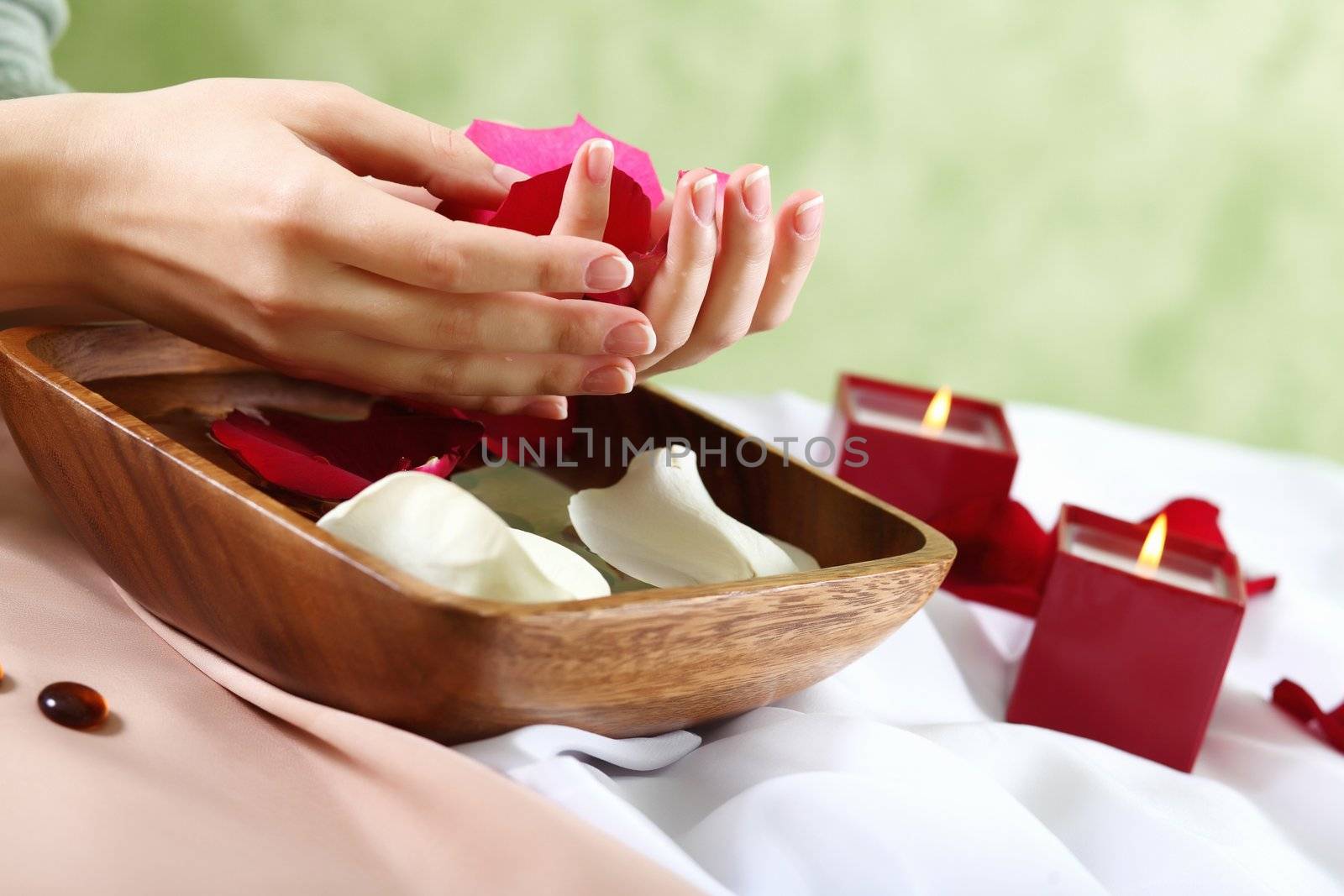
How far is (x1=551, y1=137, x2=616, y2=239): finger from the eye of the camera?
1.16 feet

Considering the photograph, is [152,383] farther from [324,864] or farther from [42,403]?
[324,864]

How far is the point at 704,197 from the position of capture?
36 cm

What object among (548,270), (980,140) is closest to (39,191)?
(548,270)

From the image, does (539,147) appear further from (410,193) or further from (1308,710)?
(1308,710)

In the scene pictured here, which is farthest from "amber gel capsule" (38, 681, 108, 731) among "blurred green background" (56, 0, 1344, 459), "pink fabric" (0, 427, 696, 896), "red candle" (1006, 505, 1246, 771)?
"blurred green background" (56, 0, 1344, 459)

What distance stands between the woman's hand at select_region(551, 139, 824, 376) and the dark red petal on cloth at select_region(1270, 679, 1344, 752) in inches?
11.7

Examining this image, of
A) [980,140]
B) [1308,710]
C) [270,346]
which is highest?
[980,140]

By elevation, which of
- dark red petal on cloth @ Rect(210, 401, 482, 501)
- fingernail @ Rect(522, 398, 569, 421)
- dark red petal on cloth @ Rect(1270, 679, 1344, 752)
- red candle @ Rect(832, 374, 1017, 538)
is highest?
fingernail @ Rect(522, 398, 569, 421)

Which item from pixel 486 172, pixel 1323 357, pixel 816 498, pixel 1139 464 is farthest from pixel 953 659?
pixel 1323 357

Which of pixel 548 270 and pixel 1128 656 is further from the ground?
pixel 548 270

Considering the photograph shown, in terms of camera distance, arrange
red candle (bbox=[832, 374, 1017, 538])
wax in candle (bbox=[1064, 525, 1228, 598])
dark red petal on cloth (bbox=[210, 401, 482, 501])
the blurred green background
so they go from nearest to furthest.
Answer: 1. dark red petal on cloth (bbox=[210, 401, 482, 501])
2. wax in candle (bbox=[1064, 525, 1228, 598])
3. red candle (bbox=[832, 374, 1017, 538])
4. the blurred green background

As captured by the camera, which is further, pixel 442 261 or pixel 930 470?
pixel 930 470

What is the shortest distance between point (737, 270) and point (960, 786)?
0.61ft

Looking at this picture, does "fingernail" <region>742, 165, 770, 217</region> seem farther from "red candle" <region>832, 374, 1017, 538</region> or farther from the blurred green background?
the blurred green background
